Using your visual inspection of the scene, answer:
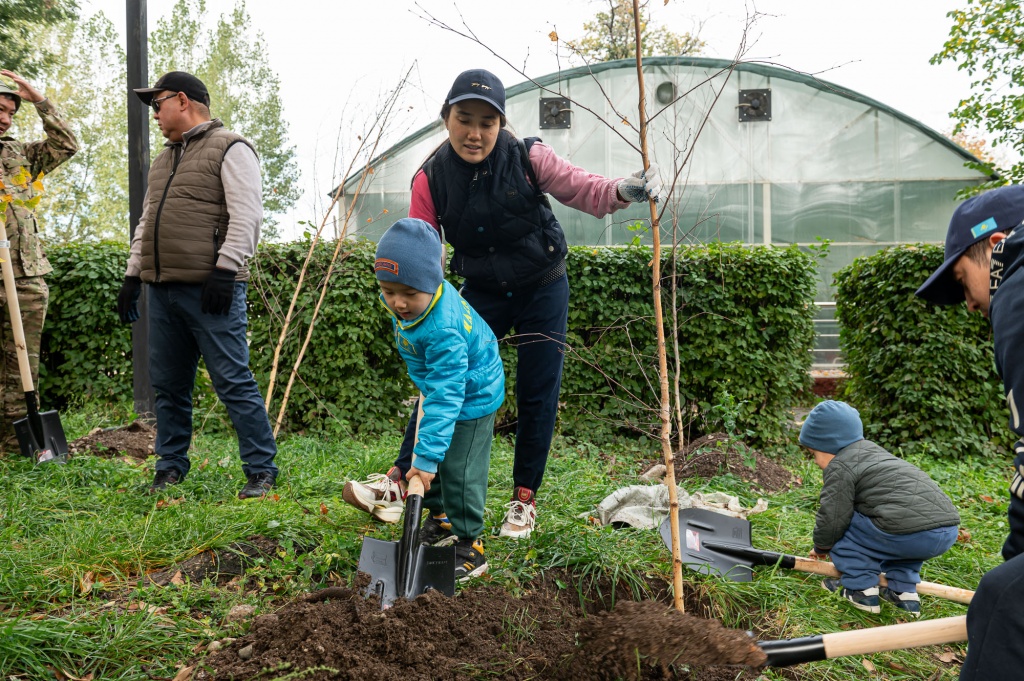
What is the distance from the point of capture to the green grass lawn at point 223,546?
2.23 m

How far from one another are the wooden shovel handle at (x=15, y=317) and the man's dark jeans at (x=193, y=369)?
122 centimetres

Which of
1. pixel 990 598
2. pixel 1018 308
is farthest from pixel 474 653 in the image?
pixel 1018 308

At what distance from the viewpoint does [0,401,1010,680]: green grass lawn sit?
2229 millimetres

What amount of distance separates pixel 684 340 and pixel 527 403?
3416mm

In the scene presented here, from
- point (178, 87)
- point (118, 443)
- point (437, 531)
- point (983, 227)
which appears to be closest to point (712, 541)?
point (437, 531)

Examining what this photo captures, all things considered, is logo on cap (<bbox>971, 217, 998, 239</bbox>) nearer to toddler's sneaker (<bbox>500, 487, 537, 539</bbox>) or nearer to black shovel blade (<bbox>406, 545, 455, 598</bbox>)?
black shovel blade (<bbox>406, 545, 455, 598</bbox>)

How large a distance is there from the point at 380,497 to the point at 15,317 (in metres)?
2.84

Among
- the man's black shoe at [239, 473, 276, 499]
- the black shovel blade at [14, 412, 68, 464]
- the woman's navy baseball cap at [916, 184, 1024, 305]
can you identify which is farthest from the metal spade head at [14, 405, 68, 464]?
the woman's navy baseball cap at [916, 184, 1024, 305]

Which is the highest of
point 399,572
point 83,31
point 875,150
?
point 83,31

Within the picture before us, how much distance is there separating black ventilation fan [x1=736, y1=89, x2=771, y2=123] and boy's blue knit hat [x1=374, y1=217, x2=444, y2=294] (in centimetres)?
1161

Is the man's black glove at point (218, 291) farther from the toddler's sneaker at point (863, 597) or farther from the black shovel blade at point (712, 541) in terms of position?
the toddler's sneaker at point (863, 597)

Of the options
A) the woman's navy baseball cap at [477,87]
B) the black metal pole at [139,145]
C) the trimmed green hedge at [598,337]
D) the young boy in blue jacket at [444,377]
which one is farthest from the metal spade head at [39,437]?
the woman's navy baseball cap at [477,87]

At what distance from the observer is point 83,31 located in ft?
83.8

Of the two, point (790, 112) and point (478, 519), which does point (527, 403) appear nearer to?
point (478, 519)
